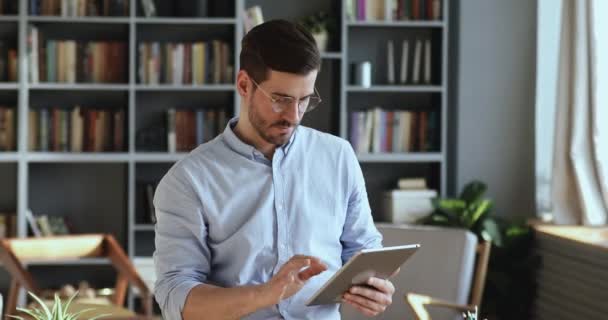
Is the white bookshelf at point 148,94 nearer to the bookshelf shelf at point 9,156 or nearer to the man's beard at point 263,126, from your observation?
the bookshelf shelf at point 9,156

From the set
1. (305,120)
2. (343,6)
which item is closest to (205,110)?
(305,120)

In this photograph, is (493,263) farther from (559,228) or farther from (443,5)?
(443,5)

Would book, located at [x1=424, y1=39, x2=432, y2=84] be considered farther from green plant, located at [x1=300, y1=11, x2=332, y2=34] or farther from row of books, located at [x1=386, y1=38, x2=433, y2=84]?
green plant, located at [x1=300, y1=11, x2=332, y2=34]

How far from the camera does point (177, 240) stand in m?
2.07

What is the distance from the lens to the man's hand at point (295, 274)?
183 centimetres

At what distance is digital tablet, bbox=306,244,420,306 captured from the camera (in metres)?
1.82

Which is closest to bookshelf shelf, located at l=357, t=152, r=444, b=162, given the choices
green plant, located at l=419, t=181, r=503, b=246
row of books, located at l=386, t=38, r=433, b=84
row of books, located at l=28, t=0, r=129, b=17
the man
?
green plant, located at l=419, t=181, r=503, b=246

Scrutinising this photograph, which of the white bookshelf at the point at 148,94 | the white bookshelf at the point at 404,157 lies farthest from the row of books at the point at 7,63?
the white bookshelf at the point at 404,157

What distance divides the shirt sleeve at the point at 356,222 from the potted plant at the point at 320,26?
2.93m

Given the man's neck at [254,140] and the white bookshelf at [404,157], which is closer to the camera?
the man's neck at [254,140]

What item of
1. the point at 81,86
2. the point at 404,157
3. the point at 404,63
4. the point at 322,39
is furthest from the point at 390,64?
the point at 81,86

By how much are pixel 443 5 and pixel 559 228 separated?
1431 millimetres

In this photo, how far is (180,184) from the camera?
211 centimetres

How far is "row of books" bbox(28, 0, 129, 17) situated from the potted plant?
1.02m
